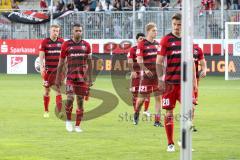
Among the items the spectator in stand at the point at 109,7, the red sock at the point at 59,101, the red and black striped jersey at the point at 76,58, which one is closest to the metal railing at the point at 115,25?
the spectator in stand at the point at 109,7

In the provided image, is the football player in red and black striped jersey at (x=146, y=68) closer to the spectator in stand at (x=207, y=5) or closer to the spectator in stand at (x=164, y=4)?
the spectator in stand at (x=207, y=5)

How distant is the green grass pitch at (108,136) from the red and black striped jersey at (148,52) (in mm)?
1353

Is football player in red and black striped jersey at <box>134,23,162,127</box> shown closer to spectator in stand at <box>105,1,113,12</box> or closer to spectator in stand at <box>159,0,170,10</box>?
spectator in stand at <box>105,1,113,12</box>

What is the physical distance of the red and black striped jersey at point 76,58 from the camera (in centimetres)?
1728

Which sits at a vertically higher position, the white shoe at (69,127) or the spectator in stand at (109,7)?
the spectator in stand at (109,7)

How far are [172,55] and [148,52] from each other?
5.08 metres

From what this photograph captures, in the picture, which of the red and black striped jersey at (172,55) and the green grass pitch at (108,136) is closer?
the green grass pitch at (108,136)

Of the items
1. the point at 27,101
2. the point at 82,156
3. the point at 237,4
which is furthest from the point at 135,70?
the point at 237,4

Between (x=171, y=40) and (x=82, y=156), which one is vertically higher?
(x=171, y=40)

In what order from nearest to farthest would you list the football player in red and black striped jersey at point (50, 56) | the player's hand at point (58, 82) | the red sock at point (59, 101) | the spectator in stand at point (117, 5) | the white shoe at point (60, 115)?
the player's hand at point (58, 82) < the red sock at point (59, 101) < the white shoe at point (60, 115) < the football player in red and black striped jersey at point (50, 56) < the spectator in stand at point (117, 5)

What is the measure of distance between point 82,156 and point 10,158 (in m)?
1.15

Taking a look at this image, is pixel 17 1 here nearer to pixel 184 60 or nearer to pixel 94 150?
pixel 94 150

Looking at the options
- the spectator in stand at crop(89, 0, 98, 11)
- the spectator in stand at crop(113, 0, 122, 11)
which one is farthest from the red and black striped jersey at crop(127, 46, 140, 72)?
the spectator in stand at crop(89, 0, 98, 11)

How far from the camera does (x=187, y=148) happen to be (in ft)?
25.2
